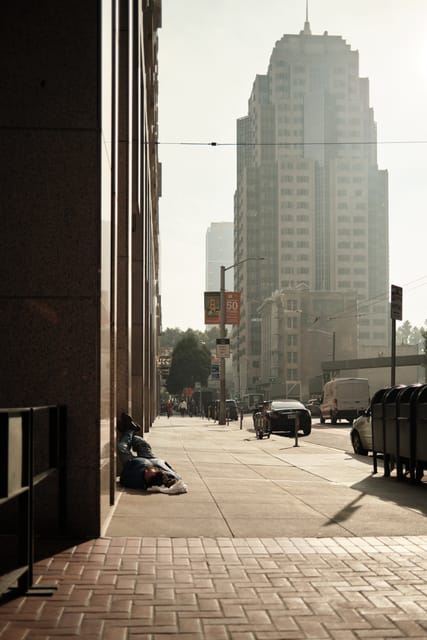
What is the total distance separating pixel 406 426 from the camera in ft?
43.1

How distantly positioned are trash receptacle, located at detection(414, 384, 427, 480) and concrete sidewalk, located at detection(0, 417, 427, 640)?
85 centimetres

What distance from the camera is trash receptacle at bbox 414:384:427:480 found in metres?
12.3

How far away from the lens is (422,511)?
10.2 metres

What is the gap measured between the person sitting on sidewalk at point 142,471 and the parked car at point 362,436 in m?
10.3

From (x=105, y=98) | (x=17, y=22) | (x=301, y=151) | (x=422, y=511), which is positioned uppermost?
(x=301, y=151)

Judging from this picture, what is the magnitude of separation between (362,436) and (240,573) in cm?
1556

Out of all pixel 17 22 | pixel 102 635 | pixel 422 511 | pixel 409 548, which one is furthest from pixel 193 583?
pixel 17 22

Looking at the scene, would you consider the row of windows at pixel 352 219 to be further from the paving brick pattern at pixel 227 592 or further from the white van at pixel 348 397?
the paving brick pattern at pixel 227 592

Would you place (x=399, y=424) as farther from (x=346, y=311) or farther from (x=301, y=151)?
(x=301, y=151)

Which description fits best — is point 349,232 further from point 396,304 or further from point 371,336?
point 396,304

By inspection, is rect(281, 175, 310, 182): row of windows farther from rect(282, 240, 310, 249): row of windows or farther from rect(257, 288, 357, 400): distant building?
rect(257, 288, 357, 400): distant building

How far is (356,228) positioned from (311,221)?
12.5 meters

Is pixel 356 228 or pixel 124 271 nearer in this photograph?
pixel 124 271

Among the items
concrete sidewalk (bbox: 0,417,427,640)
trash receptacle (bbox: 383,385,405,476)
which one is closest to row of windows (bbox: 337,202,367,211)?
trash receptacle (bbox: 383,385,405,476)
